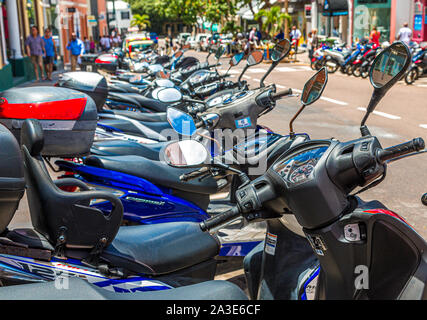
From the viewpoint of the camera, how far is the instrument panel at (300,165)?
1737 millimetres

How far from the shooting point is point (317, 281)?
2016 mm

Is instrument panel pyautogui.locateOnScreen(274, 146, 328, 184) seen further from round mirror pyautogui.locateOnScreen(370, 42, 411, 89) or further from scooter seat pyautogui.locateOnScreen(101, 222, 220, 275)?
scooter seat pyautogui.locateOnScreen(101, 222, 220, 275)

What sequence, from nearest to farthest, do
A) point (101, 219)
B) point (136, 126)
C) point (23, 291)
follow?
point (23, 291)
point (101, 219)
point (136, 126)

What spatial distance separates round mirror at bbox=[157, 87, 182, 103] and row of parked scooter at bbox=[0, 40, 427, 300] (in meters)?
0.71

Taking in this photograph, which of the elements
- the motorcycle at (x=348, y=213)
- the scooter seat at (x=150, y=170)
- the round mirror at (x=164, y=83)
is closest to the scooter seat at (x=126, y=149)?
the scooter seat at (x=150, y=170)

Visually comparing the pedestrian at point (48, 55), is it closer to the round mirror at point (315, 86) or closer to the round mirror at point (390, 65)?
the round mirror at point (315, 86)

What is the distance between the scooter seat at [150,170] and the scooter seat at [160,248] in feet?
2.92

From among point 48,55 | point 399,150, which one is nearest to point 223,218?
point 399,150

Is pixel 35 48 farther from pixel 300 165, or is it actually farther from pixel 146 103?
pixel 300 165

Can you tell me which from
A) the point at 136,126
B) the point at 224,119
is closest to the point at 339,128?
the point at 136,126

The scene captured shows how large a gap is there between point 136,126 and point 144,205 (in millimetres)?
2153

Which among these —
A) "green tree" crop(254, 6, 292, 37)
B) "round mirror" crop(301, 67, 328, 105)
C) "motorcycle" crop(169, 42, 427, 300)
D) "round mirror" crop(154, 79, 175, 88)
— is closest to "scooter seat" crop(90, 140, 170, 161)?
"round mirror" crop(301, 67, 328, 105)

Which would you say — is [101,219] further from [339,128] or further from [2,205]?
[339,128]

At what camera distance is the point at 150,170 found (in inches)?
151
